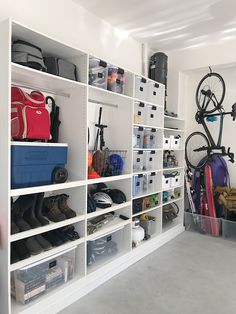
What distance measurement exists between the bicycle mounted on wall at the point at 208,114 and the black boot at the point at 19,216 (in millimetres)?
2978

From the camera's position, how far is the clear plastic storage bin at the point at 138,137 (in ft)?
10.0

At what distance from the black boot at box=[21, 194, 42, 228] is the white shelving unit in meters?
0.06

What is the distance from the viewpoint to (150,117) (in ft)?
10.9

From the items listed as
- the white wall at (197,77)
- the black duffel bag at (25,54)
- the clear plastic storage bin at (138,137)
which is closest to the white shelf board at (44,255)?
the clear plastic storage bin at (138,137)

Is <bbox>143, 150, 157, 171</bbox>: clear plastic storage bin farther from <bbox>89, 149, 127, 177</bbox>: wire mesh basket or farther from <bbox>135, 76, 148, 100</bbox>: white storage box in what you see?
<bbox>135, 76, 148, 100</bbox>: white storage box

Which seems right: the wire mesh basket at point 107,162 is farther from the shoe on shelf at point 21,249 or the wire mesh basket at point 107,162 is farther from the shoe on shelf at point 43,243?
the shoe on shelf at point 21,249

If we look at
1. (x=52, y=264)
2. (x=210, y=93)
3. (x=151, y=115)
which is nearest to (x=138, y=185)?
(x=151, y=115)

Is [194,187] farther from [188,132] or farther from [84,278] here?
[84,278]

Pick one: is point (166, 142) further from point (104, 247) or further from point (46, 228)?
point (46, 228)

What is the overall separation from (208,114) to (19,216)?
3.42 metres

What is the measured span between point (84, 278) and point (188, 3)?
2.90 metres

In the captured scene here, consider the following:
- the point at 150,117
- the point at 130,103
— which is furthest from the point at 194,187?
the point at 130,103

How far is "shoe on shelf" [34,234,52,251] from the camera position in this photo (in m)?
2.01

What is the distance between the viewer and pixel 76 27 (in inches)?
108
